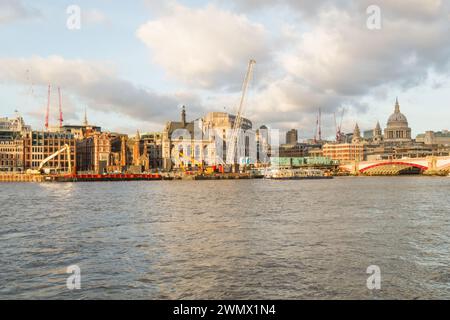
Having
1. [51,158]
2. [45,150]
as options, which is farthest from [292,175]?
[45,150]

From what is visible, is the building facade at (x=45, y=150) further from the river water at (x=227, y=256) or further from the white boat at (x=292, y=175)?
the river water at (x=227, y=256)

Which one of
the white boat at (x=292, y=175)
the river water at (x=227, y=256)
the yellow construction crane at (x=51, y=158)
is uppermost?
the yellow construction crane at (x=51, y=158)

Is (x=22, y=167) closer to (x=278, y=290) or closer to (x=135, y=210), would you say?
(x=135, y=210)

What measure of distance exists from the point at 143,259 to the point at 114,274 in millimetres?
3056

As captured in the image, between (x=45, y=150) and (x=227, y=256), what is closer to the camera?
(x=227, y=256)

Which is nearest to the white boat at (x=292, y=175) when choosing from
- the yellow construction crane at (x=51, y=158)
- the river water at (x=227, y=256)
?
the yellow construction crane at (x=51, y=158)

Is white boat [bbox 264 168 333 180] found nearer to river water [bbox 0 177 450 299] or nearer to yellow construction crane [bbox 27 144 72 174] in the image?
yellow construction crane [bbox 27 144 72 174]

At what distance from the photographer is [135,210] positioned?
158ft

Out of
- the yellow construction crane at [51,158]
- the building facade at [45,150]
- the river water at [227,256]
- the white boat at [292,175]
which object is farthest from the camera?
the building facade at [45,150]

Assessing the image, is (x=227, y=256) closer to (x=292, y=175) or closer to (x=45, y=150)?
(x=292, y=175)

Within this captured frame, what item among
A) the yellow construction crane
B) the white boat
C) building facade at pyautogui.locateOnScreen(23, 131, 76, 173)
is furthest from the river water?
building facade at pyautogui.locateOnScreen(23, 131, 76, 173)

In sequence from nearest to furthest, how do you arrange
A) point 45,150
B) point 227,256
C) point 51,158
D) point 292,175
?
point 227,256
point 292,175
point 51,158
point 45,150

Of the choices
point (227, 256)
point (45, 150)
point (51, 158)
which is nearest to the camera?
point (227, 256)

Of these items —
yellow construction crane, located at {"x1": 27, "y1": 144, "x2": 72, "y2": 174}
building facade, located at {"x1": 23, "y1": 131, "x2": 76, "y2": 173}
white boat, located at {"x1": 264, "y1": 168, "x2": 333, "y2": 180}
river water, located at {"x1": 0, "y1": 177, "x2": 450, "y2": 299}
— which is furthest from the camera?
building facade, located at {"x1": 23, "y1": 131, "x2": 76, "y2": 173}
